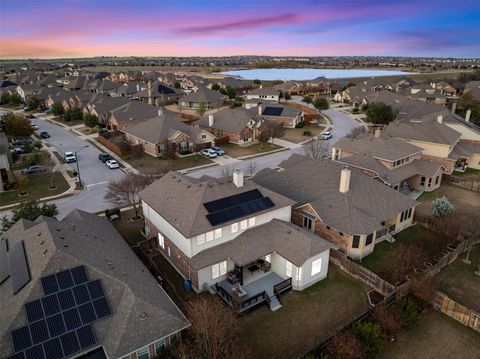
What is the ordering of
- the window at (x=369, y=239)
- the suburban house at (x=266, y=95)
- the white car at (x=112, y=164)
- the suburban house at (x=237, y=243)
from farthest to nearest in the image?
the suburban house at (x=266, y=95)
the white car at (x=112, y=164)
the window at (x=369, y=239)
the suburban house at (x=237, y=243)

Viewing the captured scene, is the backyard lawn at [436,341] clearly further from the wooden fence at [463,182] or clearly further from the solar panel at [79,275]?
the wooden fence at [463,182]

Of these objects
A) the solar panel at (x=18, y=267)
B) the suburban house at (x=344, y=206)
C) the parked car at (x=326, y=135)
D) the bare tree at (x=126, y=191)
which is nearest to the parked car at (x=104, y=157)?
the bare tree at (x=126, y=191)

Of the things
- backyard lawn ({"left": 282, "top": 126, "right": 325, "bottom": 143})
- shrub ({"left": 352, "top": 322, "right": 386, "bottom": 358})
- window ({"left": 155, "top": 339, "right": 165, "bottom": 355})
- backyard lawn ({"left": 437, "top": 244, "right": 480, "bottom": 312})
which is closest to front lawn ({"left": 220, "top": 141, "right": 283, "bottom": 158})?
backyard lawn ({"left": 282, "top": 126, "right": 325, "bottom": 143})

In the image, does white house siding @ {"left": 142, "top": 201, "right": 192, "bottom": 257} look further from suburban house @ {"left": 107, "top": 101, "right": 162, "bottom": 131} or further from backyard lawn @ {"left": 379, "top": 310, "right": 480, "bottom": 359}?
suburban house @ {"left": 107, "top": 101, "right": 162, "bottom": 131}

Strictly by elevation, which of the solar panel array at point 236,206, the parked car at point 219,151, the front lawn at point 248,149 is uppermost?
the solar panel array at point 236,206

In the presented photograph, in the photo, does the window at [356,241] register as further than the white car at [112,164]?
No

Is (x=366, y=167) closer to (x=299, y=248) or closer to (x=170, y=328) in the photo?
(x=299, y=248)
